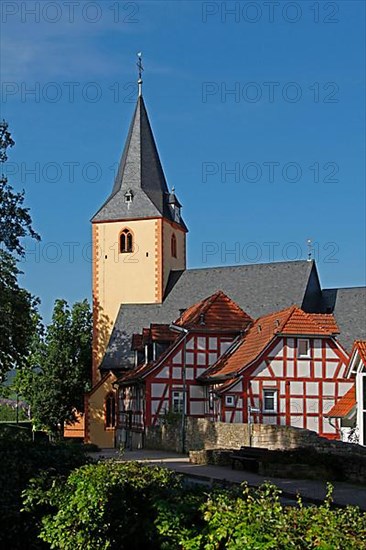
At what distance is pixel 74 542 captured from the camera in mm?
9117

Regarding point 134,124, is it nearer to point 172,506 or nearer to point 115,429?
point 115,429

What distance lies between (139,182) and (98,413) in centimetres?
1474

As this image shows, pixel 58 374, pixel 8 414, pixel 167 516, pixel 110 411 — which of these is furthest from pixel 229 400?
pixel 8 414

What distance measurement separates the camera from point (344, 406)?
3619 centimetres

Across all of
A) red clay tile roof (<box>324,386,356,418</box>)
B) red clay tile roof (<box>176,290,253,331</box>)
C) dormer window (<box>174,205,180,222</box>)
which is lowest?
red clay tile roof (<box>324,386,356,418</box>)

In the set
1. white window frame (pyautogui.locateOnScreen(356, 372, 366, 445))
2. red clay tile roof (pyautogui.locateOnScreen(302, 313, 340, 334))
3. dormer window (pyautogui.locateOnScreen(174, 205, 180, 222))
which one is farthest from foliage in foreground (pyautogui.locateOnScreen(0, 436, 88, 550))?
dormer window (pyautogui.locateOnScreen(174, 205, 180, 222))

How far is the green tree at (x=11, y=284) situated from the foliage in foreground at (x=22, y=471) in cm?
2019

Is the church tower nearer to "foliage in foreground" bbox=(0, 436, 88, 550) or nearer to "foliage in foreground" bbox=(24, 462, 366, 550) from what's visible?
"foliage in foreground" bbox=(0, 436, 88, 550)

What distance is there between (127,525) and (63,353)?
168ft

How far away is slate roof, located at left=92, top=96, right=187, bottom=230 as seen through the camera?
5884 cm

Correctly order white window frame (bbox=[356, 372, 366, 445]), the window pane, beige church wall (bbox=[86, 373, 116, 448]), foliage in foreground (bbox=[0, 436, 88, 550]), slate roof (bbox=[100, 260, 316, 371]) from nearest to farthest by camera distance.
A: foliage in foreground (bbox=[0, 436, 88, 550]) < white window frame (bbox=[356, 372, 366, 445]) < the window pane < beige church wall (bbox=[86, 373, 116, 448]) < slate roof (bbox=[100, 260, 316, 371])

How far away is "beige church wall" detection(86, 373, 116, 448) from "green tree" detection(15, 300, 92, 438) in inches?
209

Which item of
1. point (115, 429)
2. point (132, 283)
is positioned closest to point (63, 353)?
point (132, 283)

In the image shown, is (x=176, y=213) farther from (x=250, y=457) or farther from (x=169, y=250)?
(x=250, y=457)
